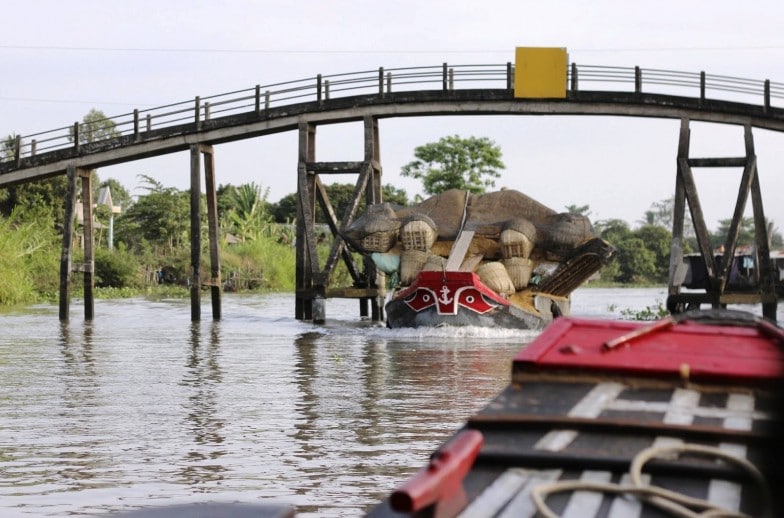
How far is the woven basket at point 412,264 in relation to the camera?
2692 cm

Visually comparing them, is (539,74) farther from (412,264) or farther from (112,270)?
(112,270)

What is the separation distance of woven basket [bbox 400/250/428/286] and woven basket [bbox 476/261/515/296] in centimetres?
134

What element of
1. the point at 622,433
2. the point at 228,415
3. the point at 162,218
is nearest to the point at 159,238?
the point at 162,218

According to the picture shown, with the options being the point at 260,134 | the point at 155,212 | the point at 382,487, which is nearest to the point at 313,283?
the point at 260,134

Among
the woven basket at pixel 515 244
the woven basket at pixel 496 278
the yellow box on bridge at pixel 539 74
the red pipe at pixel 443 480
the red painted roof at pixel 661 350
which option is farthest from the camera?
the yellow box on bridge at pixel 539 74

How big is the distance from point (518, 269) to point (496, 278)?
73 cm

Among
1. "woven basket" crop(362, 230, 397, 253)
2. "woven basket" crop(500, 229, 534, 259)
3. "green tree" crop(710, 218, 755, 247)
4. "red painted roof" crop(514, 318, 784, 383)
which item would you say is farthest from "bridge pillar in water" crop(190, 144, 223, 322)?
"green tree" crop(710, 218, 755, 247)

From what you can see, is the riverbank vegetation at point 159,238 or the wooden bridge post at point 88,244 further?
the riverbank vegetation at point 159,238

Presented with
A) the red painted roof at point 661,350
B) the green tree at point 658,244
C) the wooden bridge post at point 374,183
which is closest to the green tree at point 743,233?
the green tree at point 658,244

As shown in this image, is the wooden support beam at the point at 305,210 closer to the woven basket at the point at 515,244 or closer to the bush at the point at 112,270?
the woven basket at the point at 515,244

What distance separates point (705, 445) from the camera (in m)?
4.29

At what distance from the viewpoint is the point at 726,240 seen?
25234mm

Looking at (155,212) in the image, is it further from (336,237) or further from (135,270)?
(336,237)

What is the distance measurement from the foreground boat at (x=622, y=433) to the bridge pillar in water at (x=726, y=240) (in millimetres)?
19966
